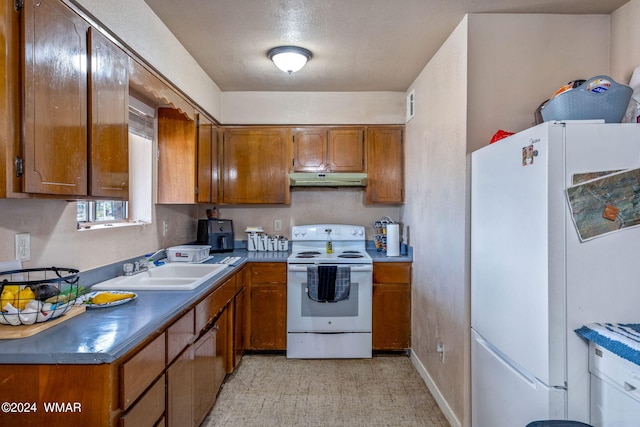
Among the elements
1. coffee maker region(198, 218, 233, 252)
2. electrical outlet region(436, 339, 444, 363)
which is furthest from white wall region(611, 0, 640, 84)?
coffee maker region(198, 218, 233, 252)

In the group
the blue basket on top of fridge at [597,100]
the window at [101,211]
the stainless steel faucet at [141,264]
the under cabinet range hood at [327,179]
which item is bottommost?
the stainless steel faucet at [141,264]

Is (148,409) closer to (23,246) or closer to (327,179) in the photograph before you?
(23,246)

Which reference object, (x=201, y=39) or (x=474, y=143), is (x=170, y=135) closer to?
(x=201, y=39)

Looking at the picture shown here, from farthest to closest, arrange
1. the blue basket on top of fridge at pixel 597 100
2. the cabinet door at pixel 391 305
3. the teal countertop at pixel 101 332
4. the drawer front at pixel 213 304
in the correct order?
the cabinet door at pixel 391 305, the drawer front at pixel 213 304, the blue basket on top of fridge at pixel 597 100, the teal countertop at pixel 101 332

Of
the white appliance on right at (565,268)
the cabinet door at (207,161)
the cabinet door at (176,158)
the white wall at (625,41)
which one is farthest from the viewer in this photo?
Result: the cabinet door at (207,161)

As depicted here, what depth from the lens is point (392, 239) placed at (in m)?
3.32

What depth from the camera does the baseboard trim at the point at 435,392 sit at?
87.5 inches

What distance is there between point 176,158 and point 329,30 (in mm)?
1491

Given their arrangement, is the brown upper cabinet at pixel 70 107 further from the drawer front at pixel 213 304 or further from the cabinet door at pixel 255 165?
the cabinet door at pixel 255 165

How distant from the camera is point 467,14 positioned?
2078 mm

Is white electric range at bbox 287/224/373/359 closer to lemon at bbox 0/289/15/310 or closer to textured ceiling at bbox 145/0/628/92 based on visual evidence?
textured ceiling at bbox 145/0/628/92

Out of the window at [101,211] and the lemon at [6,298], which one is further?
the window at [101,211]

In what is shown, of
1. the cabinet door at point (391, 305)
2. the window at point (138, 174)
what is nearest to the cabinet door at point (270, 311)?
the cabinet door at point (391, 305)

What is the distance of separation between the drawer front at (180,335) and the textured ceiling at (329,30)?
168cm
